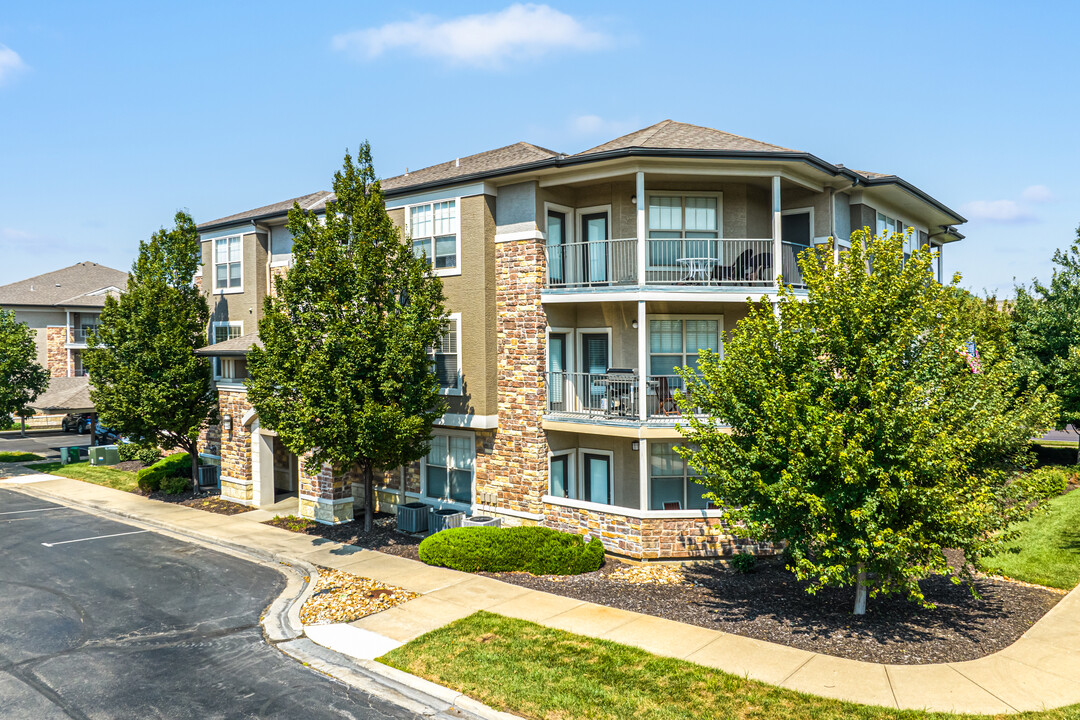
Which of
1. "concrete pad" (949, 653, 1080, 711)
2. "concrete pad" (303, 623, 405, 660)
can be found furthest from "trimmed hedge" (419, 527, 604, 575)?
"concrete pad" (949, 653, 1080, 711)

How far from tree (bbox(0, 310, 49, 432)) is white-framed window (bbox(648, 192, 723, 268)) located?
2690 cm

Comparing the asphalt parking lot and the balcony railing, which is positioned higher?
the balcony railing

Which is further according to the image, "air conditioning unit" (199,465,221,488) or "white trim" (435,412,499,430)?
"air conditioning unit" (199,465,221,488)

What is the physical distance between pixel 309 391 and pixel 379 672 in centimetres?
719

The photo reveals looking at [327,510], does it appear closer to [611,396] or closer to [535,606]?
[611,396]

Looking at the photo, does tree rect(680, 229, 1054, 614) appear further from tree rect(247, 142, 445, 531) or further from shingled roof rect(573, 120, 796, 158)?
tree rect(247, 142, 445, 531)

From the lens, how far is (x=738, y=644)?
11055mm

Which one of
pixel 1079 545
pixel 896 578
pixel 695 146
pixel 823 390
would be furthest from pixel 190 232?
pixel 1079 545

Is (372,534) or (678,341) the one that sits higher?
(678,341)

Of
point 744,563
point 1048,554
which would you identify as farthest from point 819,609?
point 1048,554

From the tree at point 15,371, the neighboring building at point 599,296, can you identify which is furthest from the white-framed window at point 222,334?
the tree at point 15,371

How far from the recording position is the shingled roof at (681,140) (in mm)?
16156

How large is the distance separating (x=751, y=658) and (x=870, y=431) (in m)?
→ 3.67

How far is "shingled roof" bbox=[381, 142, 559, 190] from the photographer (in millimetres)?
18284
